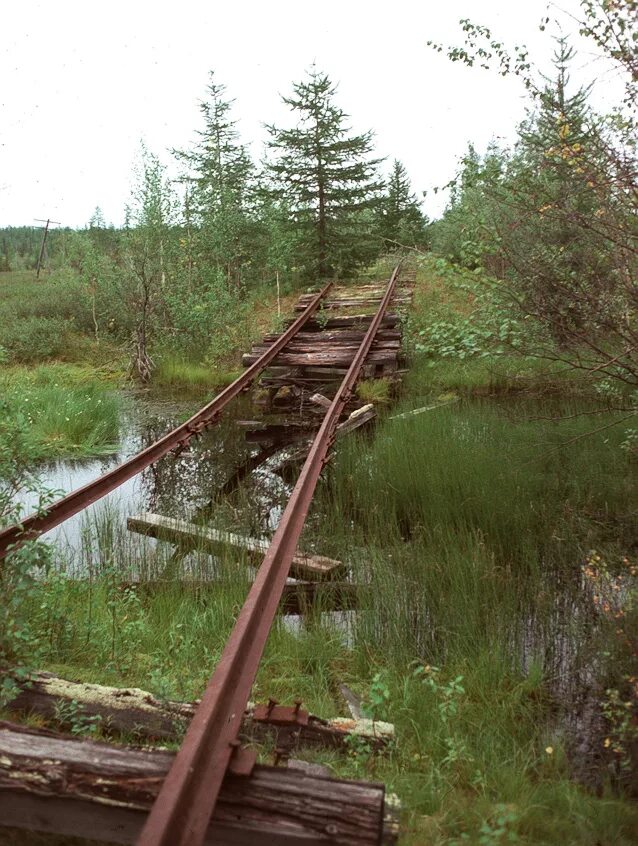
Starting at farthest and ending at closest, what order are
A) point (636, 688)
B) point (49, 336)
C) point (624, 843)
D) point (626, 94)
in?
point (49, 336)
point (626, 94)
point (636, 688)
point (624, 843)

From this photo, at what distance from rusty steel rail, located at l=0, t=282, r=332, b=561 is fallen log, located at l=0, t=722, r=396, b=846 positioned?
4.93 feet

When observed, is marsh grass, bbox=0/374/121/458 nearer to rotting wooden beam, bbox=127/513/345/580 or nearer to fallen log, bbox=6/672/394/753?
rotting wooden beam, bbox=127/513/345/580

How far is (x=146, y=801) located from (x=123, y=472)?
3.84 m

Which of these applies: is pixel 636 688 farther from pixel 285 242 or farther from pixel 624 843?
pixel 285 242

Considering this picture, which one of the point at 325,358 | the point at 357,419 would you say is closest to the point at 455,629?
the point at 357,419

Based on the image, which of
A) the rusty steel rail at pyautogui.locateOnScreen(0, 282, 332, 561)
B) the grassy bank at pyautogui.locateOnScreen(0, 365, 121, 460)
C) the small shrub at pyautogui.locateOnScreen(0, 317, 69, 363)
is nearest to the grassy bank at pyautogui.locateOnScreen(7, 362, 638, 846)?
the rusty steel rail at pyautogui.locateOnScreen(0, 282, 332, 561)

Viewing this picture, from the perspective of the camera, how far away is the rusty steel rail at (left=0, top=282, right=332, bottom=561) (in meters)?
3.41

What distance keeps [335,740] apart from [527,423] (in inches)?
202

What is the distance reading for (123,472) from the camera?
5176 millimetres

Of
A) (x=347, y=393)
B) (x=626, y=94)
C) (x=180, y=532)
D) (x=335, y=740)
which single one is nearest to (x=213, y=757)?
(x=335, y=740)

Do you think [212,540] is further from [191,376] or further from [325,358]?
[191,376]

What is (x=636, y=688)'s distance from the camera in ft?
8.33

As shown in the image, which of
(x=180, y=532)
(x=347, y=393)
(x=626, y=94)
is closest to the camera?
(x=626, y=94)

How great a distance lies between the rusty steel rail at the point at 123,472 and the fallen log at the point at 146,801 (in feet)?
4.93
